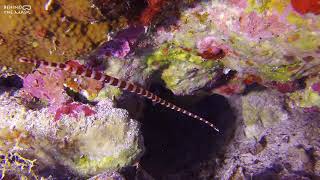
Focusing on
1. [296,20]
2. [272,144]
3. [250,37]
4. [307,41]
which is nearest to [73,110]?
[250,37]

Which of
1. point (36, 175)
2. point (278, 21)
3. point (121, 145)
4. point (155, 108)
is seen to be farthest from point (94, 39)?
point (155, 108)

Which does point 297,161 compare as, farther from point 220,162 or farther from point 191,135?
point 191,135

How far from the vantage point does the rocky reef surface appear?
4039 millimetres

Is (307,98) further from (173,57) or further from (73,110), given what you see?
(73,110)

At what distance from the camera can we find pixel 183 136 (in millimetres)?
8352

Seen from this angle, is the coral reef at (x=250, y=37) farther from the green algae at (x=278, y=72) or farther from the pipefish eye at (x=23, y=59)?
the pipefish eye at (x=23, y=59)

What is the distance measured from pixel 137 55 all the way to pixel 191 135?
3821mm

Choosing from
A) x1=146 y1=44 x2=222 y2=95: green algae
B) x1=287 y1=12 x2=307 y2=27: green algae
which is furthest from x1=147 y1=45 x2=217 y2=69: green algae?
x1=287 y1=12 x2=307 y2=27: green algae

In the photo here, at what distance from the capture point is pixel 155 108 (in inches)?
311
